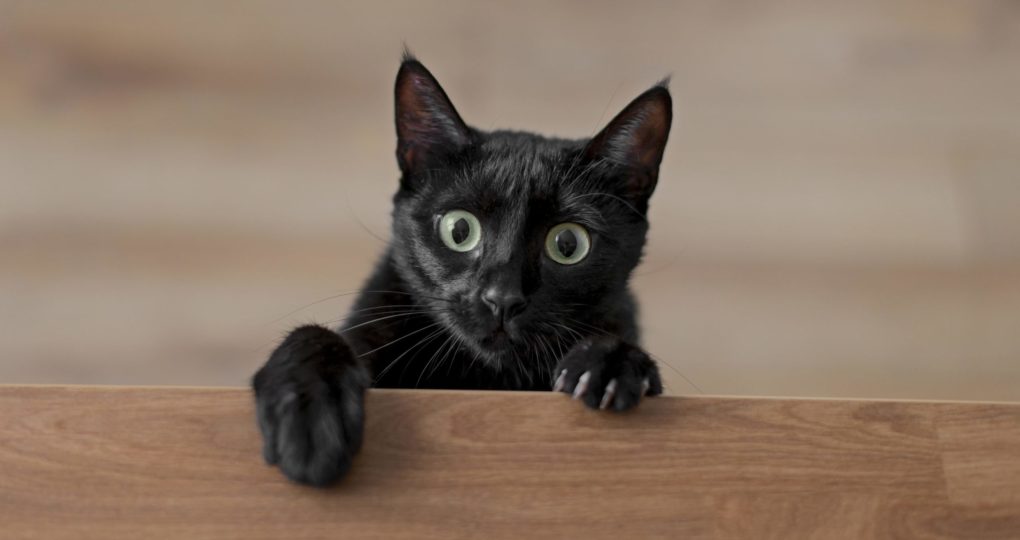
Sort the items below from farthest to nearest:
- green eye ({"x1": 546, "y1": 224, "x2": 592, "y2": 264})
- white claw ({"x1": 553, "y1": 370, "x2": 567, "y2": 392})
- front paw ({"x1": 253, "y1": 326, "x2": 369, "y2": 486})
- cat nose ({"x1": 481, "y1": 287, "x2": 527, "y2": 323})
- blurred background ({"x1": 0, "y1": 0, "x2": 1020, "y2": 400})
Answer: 1. blurred background ({"x1": 0, "y1": 0, "x2": 1020, "y2": 400})
2. green eye ({"x1": 546, "y1": 224, "x2": 592, "y2": 264})
3. cat nose ({"x1": 481, "y1": 287, "x2": 527, "y2": 323})
4. white claw ({"x1": 553, "y1": 370, "x2": 567, "y2": 392})
5. front paw ({"x1": 253, "y1": 326, "x2": 369, "y2": 486})

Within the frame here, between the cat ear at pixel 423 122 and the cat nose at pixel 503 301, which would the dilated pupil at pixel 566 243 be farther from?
the cat ear at pixel 423 122

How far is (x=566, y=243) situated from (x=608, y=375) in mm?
335

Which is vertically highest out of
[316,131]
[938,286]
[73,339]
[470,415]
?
[470,415]

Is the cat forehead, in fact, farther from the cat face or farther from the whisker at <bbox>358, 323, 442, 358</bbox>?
the whisker at <bbox>358, 323, 442, 358</bbox>

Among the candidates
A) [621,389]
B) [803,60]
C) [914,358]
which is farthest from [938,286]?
[621,389]

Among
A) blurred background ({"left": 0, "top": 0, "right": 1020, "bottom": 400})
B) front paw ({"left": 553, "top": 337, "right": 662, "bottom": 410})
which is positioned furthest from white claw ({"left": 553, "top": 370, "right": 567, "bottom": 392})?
blurred background ({"left": 0, "top": 0, "right": 1020, "bottom": 400})

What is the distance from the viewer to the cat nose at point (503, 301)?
1.18m

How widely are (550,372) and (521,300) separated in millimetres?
177

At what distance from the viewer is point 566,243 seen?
1.30 metres

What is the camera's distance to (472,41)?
2486 millimetres

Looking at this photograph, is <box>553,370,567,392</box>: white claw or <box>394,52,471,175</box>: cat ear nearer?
<box>553,370,567,392</box>: white claw

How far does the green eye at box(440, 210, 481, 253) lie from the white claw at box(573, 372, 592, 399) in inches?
13.6

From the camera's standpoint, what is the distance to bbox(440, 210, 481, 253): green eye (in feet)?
4.23

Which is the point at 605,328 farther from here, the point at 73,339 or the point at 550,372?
the point at 73,339
